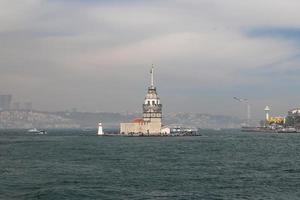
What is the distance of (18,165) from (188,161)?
2595 cm

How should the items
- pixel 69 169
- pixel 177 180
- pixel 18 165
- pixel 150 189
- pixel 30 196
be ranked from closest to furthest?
pixel 30 196 < pixel 150 189 < pixel 177 180 < pixel 69 169 < pixel 18 165

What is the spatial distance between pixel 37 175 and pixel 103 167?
12574mm

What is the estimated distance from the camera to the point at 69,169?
230 ft

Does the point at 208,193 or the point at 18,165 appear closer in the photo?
the point at 208,193

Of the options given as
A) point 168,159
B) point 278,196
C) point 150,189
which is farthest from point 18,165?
point 278,196

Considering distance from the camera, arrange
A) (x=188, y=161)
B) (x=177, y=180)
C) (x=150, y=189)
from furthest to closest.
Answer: (x=188, y=161)
(x=177, y=180)
(x=150, y=189)

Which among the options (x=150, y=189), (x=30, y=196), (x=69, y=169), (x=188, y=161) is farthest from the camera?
Answer: (x=188, y=161)

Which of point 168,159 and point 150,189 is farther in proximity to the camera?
point 168,159

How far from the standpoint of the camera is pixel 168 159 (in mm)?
88938

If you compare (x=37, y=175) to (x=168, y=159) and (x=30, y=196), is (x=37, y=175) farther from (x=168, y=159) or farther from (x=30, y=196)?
(x=168, y=159)

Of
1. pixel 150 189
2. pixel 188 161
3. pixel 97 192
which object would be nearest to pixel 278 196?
pixel 150 189

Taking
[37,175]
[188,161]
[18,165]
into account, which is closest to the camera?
[37,175]

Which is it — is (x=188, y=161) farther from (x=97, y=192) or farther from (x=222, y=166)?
(x=97, y=192)

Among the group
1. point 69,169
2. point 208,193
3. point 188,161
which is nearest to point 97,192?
point 208,193
